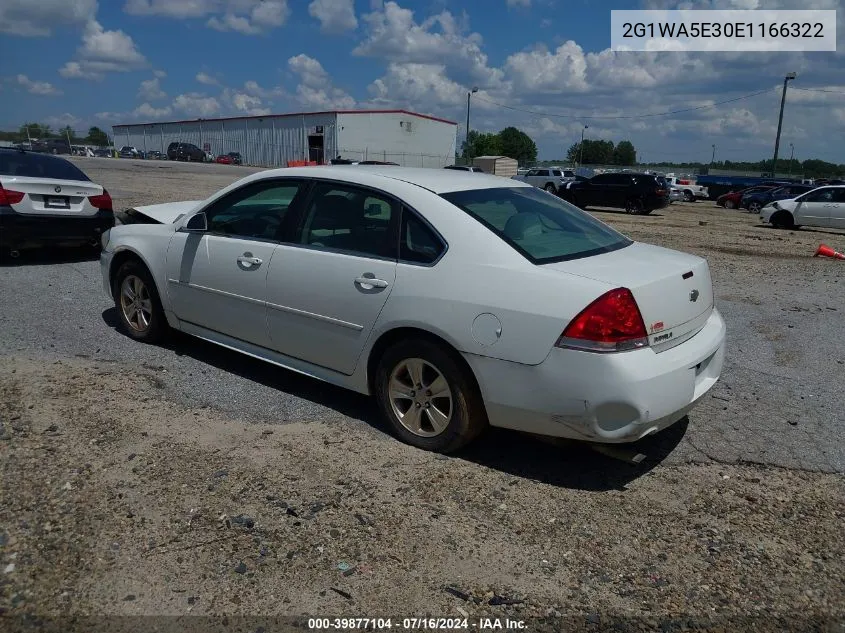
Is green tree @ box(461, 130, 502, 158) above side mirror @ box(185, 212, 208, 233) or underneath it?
above

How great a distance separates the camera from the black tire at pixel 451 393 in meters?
3.71

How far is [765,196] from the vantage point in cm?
3397

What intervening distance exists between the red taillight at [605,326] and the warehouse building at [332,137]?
184ft

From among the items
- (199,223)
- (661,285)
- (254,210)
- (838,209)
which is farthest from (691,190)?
(661,285)

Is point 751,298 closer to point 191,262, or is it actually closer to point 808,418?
point 808,418

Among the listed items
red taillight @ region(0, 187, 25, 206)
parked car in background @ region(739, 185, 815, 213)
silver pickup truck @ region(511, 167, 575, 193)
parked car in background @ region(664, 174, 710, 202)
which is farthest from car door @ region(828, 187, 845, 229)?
red taillight @ region(0, 187, 25, 206)

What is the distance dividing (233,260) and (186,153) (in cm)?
6861

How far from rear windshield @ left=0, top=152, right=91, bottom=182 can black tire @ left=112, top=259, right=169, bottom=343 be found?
13.6ft

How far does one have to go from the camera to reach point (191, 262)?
5129 millimetres

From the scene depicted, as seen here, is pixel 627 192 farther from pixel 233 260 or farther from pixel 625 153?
pixel 625 153

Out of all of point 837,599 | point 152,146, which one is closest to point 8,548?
point 837,599

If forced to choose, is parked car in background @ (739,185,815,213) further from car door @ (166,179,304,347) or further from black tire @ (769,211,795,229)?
car door @ (166,179,304,347)

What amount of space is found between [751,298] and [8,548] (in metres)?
8.44

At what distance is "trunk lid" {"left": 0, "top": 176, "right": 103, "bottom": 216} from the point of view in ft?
28.4
